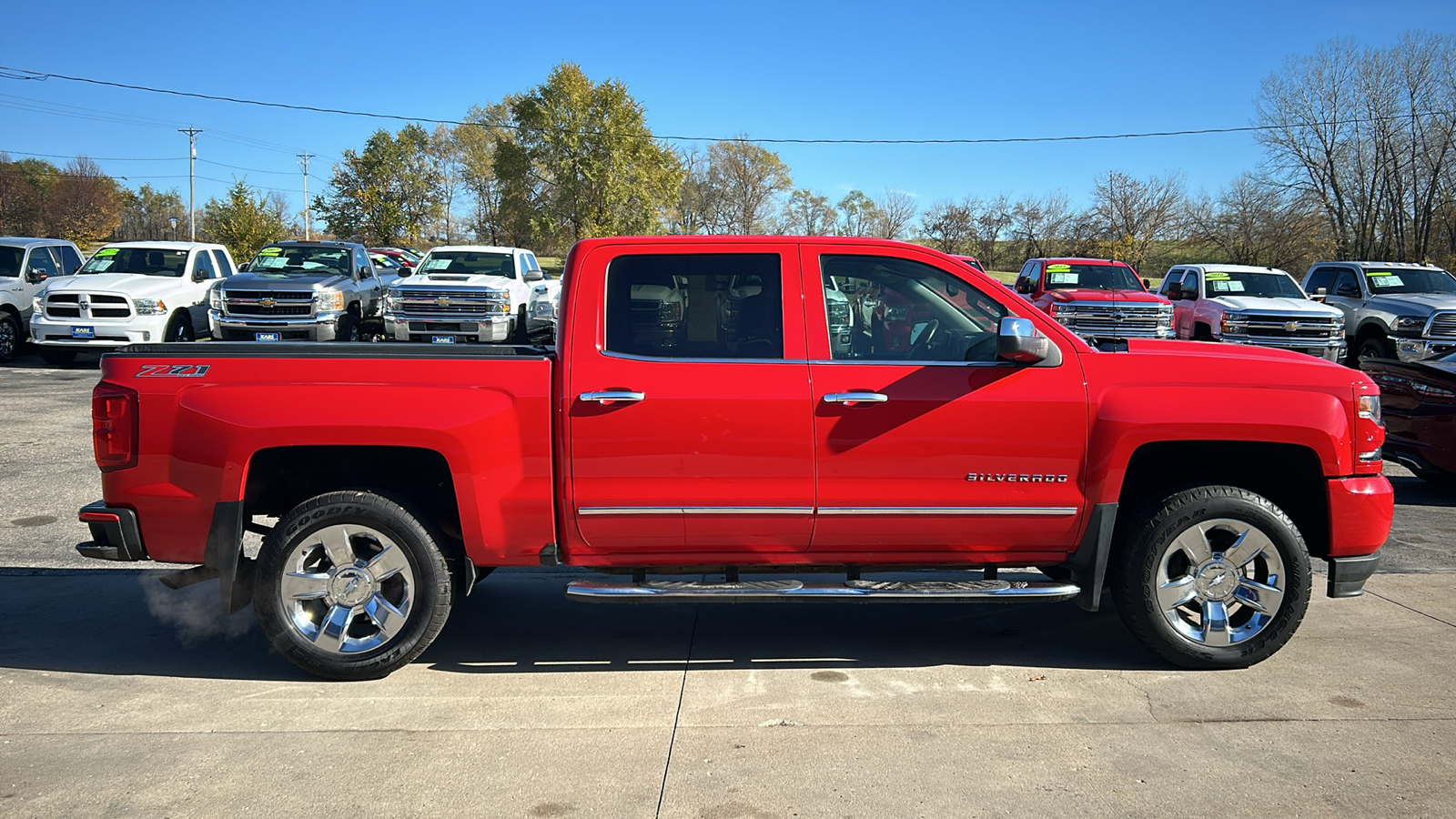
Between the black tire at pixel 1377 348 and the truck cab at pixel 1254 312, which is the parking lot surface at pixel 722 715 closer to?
the truck cab at pixel 1254 312

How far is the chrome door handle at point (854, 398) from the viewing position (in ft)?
15.0

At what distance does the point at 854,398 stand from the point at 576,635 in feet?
6.51

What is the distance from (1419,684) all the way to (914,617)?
229 centimetres

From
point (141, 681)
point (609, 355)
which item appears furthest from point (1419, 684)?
point (141, 681)

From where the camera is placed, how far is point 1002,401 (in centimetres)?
464

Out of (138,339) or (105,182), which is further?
(105,182)

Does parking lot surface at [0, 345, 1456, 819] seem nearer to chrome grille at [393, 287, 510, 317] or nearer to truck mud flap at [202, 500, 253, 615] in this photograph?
truck mud flap at [202, 500, 253, 615]

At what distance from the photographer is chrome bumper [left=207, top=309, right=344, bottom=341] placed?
17.1 metres

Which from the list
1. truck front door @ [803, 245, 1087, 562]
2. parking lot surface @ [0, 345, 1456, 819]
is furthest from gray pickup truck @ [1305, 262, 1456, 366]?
truck front door @ [803, 245, 1087, 562]

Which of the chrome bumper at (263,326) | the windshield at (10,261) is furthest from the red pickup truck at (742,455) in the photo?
the windshield at (10,261)

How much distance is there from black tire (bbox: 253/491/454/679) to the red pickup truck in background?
50.0 ft

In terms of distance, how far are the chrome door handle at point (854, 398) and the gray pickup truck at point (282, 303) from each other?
46.9 ft

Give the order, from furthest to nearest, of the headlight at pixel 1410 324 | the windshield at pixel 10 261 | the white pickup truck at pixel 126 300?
the windshield at pixel 10 261, the headlight at pixel 1410 324, the white pickup truck at pixel 126 300

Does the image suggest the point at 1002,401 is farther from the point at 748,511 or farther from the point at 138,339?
the point at 138,339
